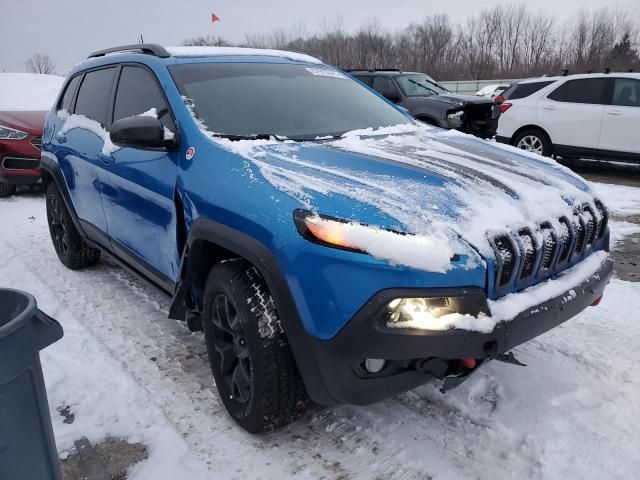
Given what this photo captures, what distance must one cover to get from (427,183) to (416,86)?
919 centimetres

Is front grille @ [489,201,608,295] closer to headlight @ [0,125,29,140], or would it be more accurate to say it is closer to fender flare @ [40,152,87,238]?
fender flare @ [40,152,87,238]

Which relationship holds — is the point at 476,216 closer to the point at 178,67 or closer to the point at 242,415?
the point at 242,415

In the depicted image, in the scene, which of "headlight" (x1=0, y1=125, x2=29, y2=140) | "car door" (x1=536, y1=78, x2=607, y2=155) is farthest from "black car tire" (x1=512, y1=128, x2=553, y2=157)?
"headlight" (x1=0, y1=125, x2=29, y2=140)

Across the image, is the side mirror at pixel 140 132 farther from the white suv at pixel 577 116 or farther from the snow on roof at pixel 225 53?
the white suv at pixel 577 116

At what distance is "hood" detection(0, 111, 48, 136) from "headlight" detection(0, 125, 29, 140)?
5 centimetres

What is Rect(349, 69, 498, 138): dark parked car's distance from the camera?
31.4ft

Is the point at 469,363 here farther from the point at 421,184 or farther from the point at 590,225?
the point at 590,225

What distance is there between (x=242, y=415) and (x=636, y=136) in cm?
780

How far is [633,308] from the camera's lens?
11.9 feet

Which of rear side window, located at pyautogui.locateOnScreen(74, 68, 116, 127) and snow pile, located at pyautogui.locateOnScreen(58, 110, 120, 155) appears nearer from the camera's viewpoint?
snow pile, located at pyautogui.locateOnScreen(58, 110, 120, 155)

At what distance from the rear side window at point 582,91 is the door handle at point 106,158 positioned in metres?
7.65

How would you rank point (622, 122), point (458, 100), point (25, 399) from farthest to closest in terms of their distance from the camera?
point (458, 100)
point (622, 122)
point (25, 399)

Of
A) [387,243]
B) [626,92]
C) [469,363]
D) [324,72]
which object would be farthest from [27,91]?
[626,92]

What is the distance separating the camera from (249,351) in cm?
218
